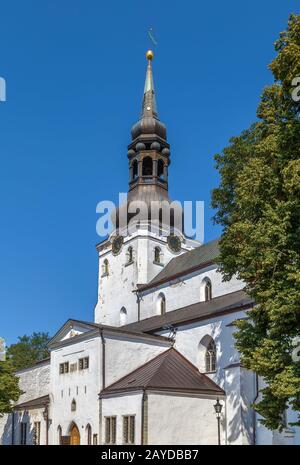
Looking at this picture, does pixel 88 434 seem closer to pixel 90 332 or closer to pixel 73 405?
pixel 73 405

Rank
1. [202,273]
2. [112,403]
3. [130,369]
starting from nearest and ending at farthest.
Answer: [112,403] → [130,369] → [202,273]

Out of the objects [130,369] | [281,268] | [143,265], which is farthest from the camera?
[143,265]

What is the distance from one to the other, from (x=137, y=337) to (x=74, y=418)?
521 centimetres

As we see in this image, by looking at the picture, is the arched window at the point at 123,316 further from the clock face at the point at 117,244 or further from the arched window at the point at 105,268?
the clock face at the point at 117,244

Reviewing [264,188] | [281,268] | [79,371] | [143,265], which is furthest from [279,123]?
[143,265]

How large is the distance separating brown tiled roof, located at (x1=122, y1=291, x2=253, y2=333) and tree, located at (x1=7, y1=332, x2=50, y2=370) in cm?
3726

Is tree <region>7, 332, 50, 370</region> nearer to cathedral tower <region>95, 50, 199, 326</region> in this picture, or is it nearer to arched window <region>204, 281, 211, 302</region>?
cathedral tower <region>95, 50, 199, 326</region>

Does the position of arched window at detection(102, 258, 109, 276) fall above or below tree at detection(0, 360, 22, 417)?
above

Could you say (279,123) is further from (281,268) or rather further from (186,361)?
(186,361)

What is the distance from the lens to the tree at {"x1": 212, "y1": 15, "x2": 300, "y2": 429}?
1631 centimetres

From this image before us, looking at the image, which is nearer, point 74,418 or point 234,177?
point 234,177

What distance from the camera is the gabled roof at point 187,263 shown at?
37069 mm

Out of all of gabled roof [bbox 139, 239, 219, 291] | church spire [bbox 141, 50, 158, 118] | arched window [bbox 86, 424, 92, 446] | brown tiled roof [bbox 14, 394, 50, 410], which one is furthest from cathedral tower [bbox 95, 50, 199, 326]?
arched window [bbox 86, 424, 92, 446]

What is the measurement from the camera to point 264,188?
17.9 m
